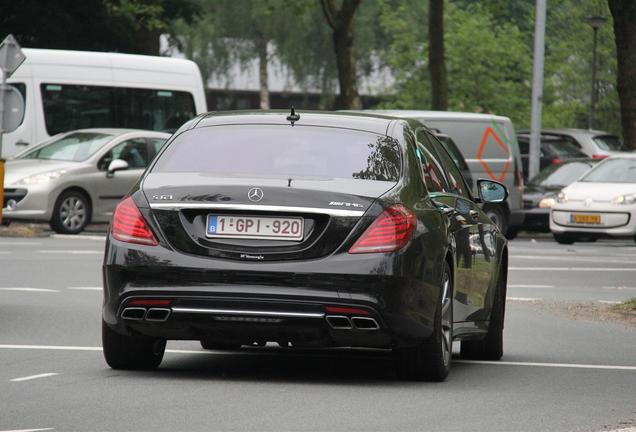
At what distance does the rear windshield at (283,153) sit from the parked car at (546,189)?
21.2 metres

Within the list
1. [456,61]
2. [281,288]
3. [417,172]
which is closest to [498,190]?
[417,172]

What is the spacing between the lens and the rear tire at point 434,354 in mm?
9422

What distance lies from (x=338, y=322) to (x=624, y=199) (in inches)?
765

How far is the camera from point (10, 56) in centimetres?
2611

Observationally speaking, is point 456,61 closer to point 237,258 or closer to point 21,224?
point 21,224

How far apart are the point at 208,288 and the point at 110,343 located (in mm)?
940

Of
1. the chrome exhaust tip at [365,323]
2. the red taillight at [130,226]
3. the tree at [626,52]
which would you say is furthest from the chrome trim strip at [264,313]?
the tree at [626,52]

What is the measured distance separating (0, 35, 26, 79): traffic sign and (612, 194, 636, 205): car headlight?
9354mm

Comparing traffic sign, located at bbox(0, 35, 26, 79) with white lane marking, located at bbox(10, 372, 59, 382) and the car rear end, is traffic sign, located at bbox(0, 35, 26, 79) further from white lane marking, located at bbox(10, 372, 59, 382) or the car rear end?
the car rear end

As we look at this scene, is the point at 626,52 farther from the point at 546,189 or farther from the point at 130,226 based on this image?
the point at 130,226

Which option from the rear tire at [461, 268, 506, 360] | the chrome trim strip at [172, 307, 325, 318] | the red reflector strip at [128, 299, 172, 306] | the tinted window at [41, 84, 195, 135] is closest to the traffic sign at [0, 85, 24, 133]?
the tinted window at [41, 84, 195, 135]

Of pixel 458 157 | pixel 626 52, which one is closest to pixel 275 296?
pixel 626 52

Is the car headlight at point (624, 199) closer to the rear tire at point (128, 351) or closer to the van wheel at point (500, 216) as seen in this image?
the van wheel at point (500, 216)

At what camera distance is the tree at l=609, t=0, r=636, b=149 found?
21219 millimetres
